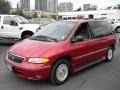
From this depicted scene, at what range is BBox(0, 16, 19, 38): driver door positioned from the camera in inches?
504

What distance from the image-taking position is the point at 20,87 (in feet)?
18.2

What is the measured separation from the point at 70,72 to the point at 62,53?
0.76 meters

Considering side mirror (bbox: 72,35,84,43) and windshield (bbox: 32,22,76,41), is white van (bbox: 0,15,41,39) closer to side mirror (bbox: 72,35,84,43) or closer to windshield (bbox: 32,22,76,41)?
windshield (bbox: 32,22,76,41)

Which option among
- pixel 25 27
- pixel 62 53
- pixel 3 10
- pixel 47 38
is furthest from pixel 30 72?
pixel 3 10

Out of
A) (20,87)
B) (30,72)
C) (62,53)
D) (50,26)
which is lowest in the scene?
(20,87)

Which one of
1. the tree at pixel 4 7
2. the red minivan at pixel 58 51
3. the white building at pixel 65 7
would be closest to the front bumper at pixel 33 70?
the red minivan at pixel 58 51

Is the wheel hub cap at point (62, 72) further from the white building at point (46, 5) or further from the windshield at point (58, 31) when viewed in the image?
the white building at point (46, 5)

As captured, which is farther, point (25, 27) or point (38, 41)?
point (25, 27)

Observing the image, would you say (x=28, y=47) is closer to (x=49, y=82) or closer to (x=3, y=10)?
(x=49, y=82)

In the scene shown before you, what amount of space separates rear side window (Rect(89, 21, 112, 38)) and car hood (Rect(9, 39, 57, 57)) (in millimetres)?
1900

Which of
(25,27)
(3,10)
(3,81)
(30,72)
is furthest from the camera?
(3,10)

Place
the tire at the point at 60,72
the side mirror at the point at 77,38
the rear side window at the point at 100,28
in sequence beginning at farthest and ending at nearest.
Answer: the rear side window at the point at 100,28
the side mirror at the point at 77,38
the tire at the point at 60,72

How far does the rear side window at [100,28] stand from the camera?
7214 mm

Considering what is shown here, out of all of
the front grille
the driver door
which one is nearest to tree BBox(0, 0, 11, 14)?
the driver door
